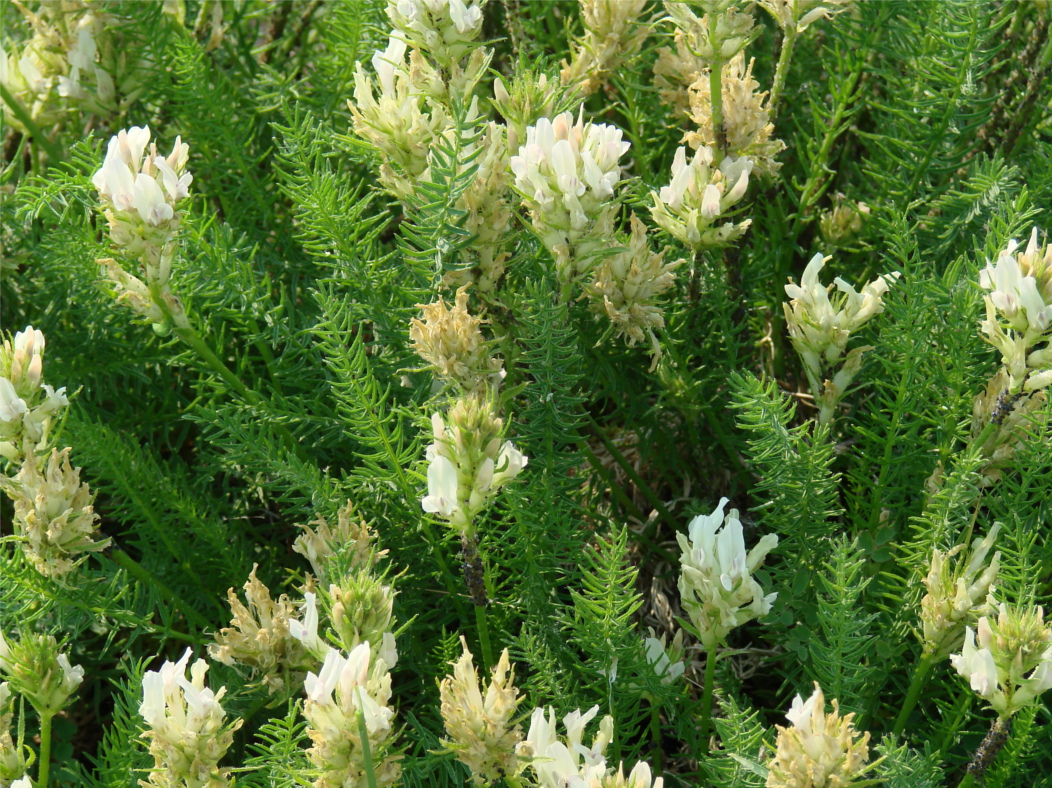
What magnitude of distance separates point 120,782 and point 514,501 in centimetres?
70

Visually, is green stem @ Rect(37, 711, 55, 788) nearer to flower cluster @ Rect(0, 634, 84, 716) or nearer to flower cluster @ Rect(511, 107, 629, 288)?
flower cluster @ Rect(0, 634, 84, 716)

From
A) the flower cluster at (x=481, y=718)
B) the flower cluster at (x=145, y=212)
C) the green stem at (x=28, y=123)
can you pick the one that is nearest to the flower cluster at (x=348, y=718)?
the flower cluster at (x=481, y=718)

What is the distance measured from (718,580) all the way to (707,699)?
0.24 meters

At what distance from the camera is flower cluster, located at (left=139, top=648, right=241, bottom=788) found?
134 cm

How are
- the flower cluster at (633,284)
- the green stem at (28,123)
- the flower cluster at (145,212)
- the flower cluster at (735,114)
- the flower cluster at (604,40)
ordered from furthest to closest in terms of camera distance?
the green stem at (28,123), the flower cluster at (604,40), the flower cluster at (735,114), the flower cluster at (633,284), the flower cluster at (145,212)

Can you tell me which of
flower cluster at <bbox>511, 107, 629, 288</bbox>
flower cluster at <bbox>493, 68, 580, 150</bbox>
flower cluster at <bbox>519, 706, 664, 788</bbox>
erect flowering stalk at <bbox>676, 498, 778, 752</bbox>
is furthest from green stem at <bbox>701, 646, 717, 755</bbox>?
flower cluster at <bbox>493, 68, 580, 150</bbox>

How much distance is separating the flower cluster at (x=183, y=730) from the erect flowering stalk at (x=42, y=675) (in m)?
0.27

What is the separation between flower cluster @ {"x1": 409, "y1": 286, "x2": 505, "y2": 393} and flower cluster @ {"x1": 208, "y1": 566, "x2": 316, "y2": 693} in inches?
15.3

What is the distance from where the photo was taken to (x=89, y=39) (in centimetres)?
229

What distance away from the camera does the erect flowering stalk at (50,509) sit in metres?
1.56

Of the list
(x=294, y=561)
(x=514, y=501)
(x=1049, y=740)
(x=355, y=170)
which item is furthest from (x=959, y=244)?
(x=294, y=561)

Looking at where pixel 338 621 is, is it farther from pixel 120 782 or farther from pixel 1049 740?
pixel 1049 740

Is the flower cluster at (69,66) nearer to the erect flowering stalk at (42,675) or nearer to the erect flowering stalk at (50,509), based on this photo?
the erect flowering stalk at (50,509)

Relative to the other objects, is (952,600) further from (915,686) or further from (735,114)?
(735,114)
